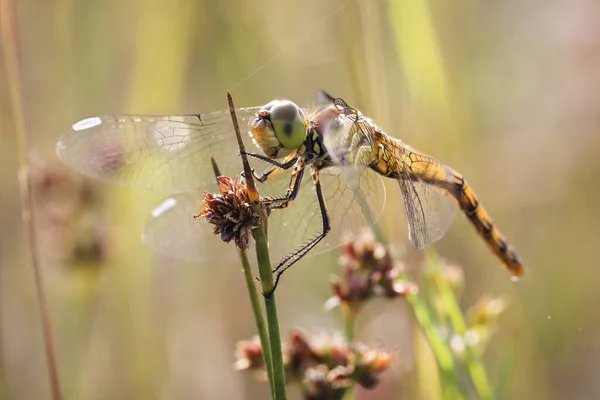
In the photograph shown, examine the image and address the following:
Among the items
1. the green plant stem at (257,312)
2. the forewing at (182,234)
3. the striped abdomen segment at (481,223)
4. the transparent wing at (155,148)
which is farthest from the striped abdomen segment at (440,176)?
the green plant stem at (257,312)

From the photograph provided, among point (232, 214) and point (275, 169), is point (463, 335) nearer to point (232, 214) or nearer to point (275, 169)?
point (275, 169)

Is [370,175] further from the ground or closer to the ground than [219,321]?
further from the ground

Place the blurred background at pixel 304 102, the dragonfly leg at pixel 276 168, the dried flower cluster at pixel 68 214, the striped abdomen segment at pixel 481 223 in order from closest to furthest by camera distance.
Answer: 1. the dragonfly leg at pixel 276 168
2. the striped abdomen segment at pixel 481 223
3. the dried flower cluster at pixel 68 214
4. the blurred background at pixel 304 102

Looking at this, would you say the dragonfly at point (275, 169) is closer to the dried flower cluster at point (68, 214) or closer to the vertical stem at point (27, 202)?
the vertical stem at point (27, 202)

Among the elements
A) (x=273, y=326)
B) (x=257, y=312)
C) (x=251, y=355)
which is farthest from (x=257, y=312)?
(x=251, y=355)

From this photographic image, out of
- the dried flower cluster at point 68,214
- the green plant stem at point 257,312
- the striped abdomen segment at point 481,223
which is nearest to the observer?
the green plant stem at point 257,312

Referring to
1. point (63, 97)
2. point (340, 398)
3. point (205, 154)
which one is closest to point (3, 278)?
point (63, 97)

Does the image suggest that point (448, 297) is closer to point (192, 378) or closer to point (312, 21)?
point (192, 378)
